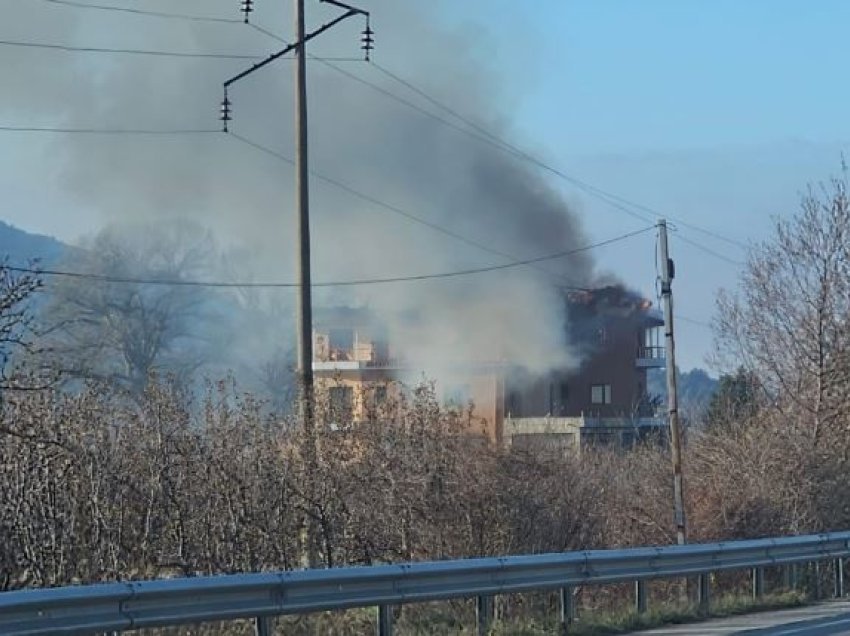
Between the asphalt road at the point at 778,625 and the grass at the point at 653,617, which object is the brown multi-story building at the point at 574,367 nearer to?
the grass at the point at 653,617

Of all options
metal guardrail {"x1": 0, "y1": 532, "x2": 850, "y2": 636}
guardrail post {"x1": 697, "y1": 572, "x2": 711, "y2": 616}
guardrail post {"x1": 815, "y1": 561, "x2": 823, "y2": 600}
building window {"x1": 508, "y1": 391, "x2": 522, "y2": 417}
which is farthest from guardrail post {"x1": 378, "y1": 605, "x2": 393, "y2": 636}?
building window {"x1": 508, "y1": 391, "x2": 522, "y2": 417}

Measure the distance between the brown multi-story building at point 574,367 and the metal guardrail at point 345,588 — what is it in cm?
1960

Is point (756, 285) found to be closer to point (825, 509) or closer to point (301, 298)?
point (825, 509)

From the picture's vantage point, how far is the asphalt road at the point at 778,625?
14984 mm

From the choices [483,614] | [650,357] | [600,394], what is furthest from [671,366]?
[650,357]

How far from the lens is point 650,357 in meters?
58.2

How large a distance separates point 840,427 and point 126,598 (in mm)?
21592

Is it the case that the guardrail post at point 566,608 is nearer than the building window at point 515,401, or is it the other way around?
the guardrail post at point 566,608

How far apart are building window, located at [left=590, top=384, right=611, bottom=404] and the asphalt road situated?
112 ft

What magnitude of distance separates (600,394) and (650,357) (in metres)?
5.39

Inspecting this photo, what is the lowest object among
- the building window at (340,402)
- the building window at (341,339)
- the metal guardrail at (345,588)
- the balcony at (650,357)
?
the metal guardrail at (345,588)

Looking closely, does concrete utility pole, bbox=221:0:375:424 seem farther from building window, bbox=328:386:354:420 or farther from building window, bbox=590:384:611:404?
building window, bbox=590:384:611:404

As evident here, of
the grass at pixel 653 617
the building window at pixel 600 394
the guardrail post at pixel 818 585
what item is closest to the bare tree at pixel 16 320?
the grass at pixel 653 617

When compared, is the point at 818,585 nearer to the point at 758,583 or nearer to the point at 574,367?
the point at 758,583
